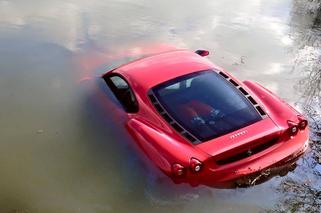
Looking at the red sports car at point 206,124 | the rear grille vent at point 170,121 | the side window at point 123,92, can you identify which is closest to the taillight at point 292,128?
the red sports car at point 206,124

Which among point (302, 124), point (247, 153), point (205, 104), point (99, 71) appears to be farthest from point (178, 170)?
point (99, 71)

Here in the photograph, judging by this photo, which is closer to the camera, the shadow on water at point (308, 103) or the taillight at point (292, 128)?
the shadow on water at point (308, 103)

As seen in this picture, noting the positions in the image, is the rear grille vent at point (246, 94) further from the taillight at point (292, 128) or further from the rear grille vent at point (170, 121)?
the rear grille vent at point (170, 121)

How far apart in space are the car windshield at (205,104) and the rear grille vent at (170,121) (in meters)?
0.04

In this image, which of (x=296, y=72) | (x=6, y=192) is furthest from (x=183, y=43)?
(x=6, y=192)

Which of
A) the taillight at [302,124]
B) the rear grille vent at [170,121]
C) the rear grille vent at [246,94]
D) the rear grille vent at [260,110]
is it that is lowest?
the rear grille vent at [170,121]

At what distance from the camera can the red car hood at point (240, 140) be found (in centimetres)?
520

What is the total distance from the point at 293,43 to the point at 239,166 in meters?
6.46

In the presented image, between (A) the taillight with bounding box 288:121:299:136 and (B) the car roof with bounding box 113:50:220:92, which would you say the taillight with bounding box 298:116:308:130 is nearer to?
(A) the taillight with bounding box 288:121:299:136

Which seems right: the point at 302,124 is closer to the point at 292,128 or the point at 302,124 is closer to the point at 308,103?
the point at 292,128

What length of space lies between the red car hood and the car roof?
4.15 feet

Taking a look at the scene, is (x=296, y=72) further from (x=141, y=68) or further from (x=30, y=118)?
(x=30, y=118)

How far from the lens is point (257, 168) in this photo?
5289 millimetres

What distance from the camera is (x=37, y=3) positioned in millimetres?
12055
